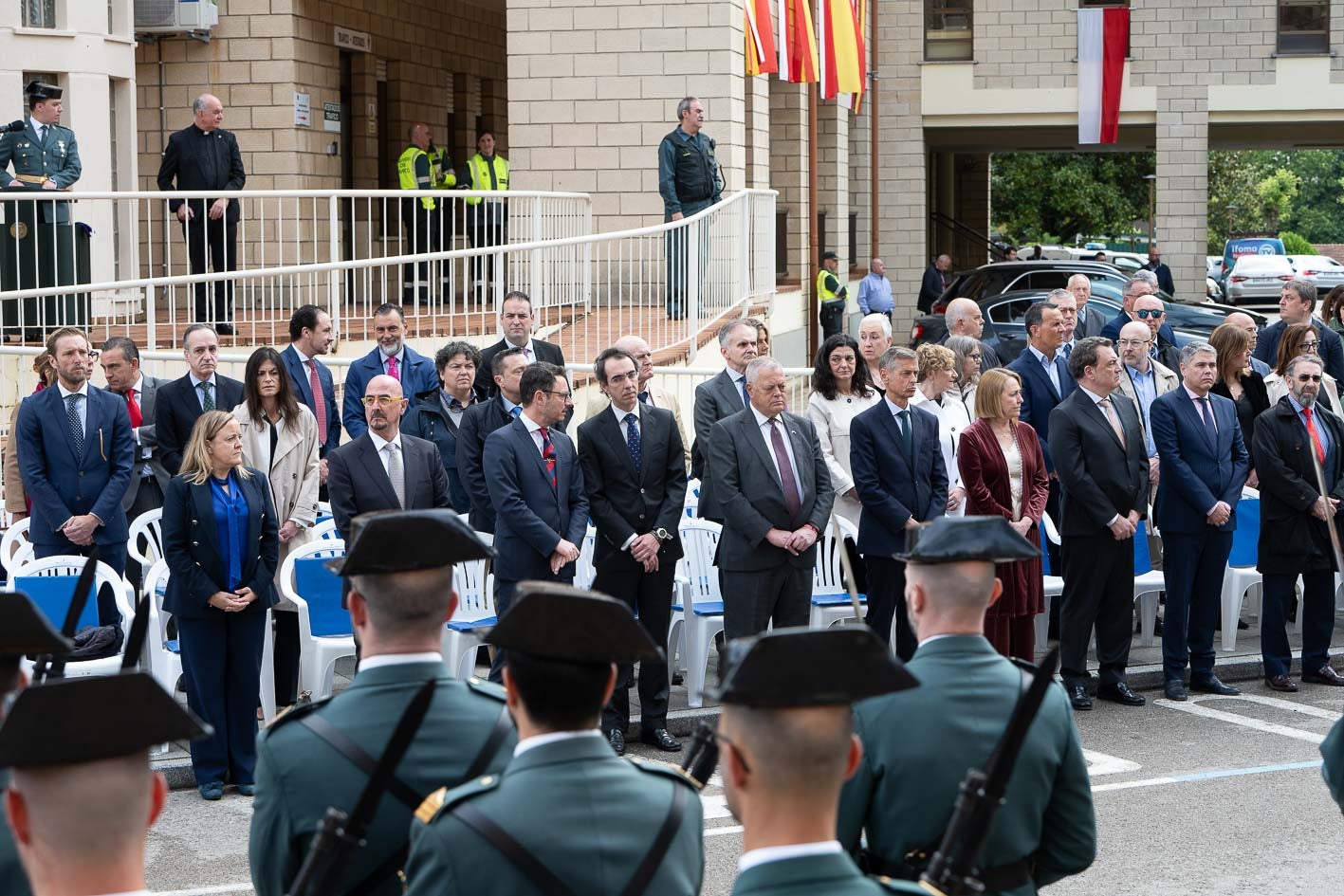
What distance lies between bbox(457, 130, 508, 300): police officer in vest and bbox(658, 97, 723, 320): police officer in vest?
162cm

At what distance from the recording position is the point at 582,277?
661 inches

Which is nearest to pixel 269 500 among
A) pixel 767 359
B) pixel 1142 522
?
pixel 767 359

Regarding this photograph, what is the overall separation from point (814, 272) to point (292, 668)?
633 inches

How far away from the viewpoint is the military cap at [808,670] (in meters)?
2.81

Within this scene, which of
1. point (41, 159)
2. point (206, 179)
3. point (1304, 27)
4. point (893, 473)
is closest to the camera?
point (893, 473)

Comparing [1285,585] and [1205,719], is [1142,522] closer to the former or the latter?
[1285,585]

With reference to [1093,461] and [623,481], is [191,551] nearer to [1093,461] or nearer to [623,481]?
[623,481]

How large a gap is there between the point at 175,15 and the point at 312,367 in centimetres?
996

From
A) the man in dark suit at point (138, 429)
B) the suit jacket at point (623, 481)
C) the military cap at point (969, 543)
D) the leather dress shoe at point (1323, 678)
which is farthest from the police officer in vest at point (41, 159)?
the military cap at point (969, 543)

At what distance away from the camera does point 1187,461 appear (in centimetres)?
1016

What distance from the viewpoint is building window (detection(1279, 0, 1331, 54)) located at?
3366 centimetres

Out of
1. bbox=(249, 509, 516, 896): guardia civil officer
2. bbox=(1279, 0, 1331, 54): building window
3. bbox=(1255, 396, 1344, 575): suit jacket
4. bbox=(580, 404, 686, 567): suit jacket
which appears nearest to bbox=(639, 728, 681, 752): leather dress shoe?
bbox=(580, 404, 686, 567): suit jacket

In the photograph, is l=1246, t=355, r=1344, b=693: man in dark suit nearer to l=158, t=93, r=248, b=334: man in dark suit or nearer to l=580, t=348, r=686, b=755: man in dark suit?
l=580, t=348, r=686, b=755: man in dark suit

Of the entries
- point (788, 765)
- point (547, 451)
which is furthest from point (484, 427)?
point (788, 765)
